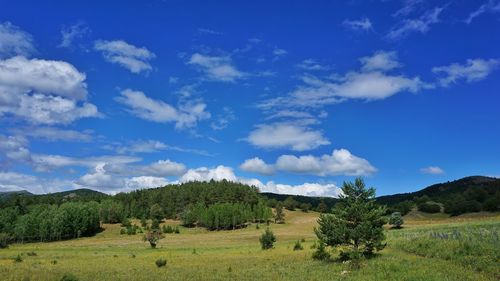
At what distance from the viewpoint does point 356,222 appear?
43531 millimetres

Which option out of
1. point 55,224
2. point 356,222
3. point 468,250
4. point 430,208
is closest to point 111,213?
point 55,224

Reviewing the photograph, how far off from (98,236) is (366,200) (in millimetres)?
108110

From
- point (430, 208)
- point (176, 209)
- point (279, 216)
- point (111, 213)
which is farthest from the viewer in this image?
point (176, 209)

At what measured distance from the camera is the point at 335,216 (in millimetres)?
44594

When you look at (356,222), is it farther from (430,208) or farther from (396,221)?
(430,208)

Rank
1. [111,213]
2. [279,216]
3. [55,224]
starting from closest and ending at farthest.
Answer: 1. [55,224]
2. [279,216]
3. [111,213]

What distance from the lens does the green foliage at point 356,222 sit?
42500mm

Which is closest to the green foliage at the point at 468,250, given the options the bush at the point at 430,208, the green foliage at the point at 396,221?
the green foliage at the point at 396,221

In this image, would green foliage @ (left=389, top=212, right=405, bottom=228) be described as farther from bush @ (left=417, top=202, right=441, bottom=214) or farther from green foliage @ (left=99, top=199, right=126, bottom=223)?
green foliage @ (left=99, top=199, right=126, bottom=223)

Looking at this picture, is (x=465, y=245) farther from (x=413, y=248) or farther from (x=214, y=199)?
(x=214, y=199)

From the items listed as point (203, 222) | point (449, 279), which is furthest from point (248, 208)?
point (449, 279)

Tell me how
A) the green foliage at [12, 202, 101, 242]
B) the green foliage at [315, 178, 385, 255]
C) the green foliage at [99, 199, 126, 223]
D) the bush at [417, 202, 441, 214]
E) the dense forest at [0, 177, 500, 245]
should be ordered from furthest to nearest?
the green foliage at [99, 199, 126, 223] < the bush at [417, 202, 441, 214] < the green foliage at [12, 202, 101, 242] < the dense forest at [0, 177, 500, 245] < the green foliage at [315, 178, 385, 255]

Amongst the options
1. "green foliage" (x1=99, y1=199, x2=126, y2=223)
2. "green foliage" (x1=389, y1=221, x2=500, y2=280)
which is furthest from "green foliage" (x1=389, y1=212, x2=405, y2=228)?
"green foliage" (x1=99, y1=199, x2=126, y2=223)

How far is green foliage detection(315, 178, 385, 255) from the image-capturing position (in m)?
42.5
